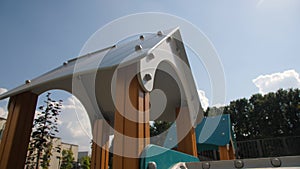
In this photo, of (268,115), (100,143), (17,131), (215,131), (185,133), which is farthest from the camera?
(268,115)

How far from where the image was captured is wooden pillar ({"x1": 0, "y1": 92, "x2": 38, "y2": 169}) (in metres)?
2.55

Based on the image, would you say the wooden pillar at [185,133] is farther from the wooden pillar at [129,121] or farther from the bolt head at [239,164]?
the wooden pillar at [129,121]

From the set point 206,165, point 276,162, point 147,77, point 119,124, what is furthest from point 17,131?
point 276,162

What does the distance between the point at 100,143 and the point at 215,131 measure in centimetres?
448

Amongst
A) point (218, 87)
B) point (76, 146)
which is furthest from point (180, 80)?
point (76, 146)

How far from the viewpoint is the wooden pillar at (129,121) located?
5.67 feet

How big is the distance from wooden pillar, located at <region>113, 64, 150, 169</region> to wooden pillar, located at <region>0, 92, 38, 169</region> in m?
1.63

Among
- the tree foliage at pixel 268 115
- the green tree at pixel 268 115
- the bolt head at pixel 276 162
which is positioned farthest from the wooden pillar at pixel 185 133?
the green tree at pixel 268 115

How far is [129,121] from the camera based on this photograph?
1.87 m

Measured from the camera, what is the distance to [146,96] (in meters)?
2.17

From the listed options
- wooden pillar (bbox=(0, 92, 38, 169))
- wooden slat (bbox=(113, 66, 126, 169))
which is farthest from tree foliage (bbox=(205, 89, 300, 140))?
wooden slat (bbox=(113, 66, 126, 169))

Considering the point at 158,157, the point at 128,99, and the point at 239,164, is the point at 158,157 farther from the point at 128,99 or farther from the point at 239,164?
the point at 239,164

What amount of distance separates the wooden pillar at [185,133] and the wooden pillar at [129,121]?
1.78m

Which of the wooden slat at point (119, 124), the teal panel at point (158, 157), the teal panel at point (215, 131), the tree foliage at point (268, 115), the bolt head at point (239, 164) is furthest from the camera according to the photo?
the tree foliage at point (268, 115)
